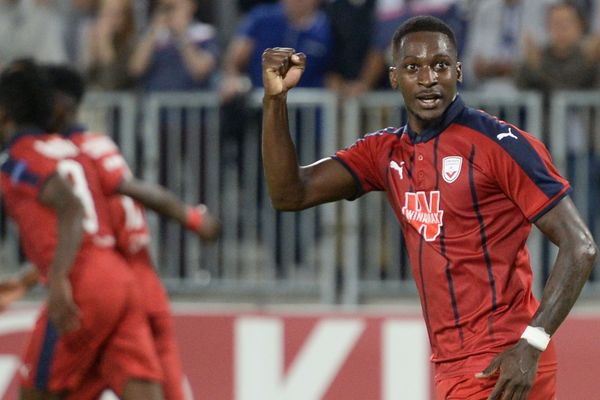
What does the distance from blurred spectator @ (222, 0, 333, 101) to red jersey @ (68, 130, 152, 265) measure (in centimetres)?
174

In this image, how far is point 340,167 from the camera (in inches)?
207

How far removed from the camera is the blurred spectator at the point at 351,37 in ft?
30.0

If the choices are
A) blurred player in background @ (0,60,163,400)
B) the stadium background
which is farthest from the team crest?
the stadium background

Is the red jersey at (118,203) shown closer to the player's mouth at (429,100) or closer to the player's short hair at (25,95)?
the player's short hair at (25,95)

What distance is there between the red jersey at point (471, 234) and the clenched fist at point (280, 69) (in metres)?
0.53

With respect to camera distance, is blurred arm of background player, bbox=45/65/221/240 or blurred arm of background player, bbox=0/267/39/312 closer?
blurred arm of background player, bbox=45/65/221/240

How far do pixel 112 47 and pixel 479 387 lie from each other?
232 inches

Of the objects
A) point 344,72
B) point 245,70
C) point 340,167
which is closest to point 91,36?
point 245,70

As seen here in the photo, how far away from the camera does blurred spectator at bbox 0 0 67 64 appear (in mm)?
9992

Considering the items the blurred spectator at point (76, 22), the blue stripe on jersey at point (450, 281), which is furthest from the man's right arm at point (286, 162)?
the blurred spectator at point (76, 22)

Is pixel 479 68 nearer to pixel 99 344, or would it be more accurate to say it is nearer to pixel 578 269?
pixel 99 344

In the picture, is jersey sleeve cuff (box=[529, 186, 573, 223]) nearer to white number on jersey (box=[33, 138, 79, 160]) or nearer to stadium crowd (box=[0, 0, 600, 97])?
white number on jersey (box=[33, 138, 79, 160])

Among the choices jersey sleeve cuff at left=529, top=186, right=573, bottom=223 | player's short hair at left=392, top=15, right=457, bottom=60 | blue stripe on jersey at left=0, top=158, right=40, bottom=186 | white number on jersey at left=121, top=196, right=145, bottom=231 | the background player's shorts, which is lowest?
the background player's shorts

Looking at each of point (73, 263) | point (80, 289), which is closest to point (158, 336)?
point (80, 289)
